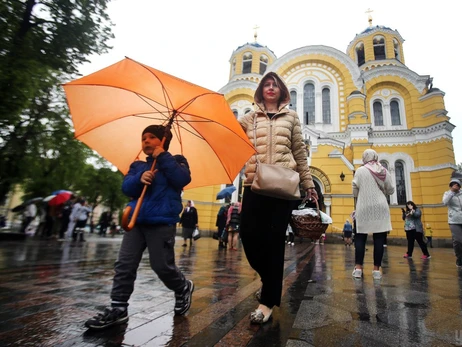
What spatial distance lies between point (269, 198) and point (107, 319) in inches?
58.6

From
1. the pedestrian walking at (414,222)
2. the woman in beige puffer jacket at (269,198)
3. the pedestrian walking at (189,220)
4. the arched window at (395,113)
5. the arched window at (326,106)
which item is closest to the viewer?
the woman in beige puffer jacket at (269,198)

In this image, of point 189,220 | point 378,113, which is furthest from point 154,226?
point 378,113

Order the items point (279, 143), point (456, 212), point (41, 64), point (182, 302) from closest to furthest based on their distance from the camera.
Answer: point (182, 302) < point (279, 143) < point (456, 212) < point (41, 64)

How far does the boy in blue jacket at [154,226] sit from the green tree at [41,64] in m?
7.66

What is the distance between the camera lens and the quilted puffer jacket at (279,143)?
2.44 meters

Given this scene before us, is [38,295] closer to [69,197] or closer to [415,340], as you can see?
[415,340]

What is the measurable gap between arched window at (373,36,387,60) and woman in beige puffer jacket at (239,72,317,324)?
2563cm

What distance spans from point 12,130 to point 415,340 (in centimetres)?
1148

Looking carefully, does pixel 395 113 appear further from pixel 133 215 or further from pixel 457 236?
pixel 133 215

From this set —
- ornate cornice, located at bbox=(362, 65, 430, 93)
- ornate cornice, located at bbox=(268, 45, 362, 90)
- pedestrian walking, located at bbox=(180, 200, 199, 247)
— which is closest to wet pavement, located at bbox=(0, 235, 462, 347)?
pedestrian walking, located at bbox=(180, 200, 199, 247)

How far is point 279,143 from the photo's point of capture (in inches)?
96.7

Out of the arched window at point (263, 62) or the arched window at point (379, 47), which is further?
the arched window at point (263, 62)

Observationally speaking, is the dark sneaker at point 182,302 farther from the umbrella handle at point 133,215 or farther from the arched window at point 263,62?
the arched window at point 263,62

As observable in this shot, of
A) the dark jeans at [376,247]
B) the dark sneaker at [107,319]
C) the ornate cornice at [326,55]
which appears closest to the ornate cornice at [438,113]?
the ornate cornice at [326,55]
